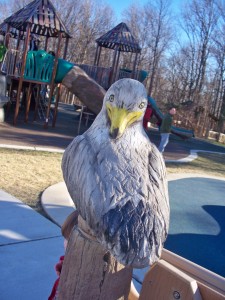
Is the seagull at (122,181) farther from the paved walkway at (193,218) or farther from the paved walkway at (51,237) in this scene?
the paved walkway at (193,218)

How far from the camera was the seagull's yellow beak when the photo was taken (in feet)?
5.06

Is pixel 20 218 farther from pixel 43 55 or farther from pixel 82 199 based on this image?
pixel 43 55

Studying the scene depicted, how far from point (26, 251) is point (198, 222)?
10.5ft

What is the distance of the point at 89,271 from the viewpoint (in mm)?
1645

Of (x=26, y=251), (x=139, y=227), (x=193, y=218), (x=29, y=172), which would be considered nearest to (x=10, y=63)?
(x=29, y=172)

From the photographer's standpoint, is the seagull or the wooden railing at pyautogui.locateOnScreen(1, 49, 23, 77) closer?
the seagull

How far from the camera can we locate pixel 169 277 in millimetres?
1828

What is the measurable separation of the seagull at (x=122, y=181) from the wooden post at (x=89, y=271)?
19 centimetres

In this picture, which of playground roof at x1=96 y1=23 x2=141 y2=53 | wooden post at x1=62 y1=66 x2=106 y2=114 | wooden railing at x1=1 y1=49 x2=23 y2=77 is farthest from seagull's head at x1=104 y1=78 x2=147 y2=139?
playground roof at x1=96 y1=23 x2=141 y2=53

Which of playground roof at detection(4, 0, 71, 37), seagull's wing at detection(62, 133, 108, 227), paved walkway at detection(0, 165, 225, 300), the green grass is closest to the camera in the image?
seagull's wing at detection(62, 133, 108, 227)

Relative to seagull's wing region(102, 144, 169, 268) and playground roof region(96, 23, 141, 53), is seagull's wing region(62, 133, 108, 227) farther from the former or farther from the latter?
playground roof region(96, 23, 141, 53)

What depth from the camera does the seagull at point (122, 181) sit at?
139 cm

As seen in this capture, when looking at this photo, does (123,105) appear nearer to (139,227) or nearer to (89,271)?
(139,227)

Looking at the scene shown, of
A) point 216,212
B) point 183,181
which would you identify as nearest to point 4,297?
point 216,212
